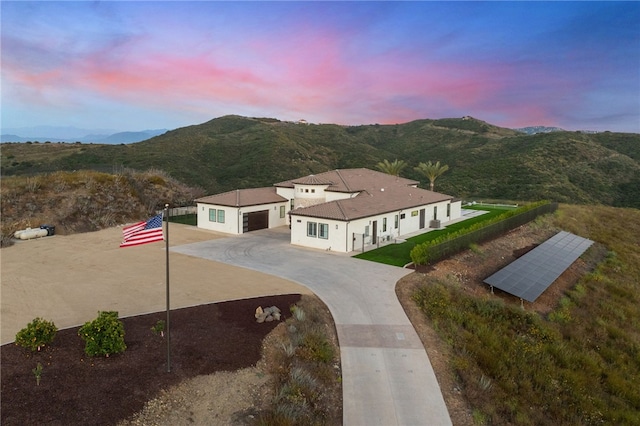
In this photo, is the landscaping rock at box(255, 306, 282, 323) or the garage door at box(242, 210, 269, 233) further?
the garage door at box(242, 210, 269, 233)

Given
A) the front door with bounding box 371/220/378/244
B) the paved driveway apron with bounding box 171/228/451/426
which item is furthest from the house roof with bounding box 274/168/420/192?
the paved driveway apron with bounding box 171/228/451/426

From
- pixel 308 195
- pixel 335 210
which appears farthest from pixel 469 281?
pixel 308 195

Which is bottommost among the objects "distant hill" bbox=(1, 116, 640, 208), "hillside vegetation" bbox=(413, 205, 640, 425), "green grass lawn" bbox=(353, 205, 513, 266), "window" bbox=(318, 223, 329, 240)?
"hillside vegetation" bbox=(413, 205, 640, 425)

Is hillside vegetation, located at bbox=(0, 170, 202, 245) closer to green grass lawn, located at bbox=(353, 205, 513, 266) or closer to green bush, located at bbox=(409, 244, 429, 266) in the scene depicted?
green grass lawn, located at bbox=(353, 205, 513, 266)

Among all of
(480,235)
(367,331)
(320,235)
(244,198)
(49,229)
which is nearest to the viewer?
(367,331)

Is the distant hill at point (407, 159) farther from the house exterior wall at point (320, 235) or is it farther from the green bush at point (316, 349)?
the green bush at point (316, 349)

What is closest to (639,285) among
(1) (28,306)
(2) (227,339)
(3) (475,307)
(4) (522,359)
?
(3) (475,307)

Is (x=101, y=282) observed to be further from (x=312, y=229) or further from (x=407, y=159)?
(x=407, y=159)

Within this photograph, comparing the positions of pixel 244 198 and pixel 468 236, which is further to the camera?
pixel 244 198
